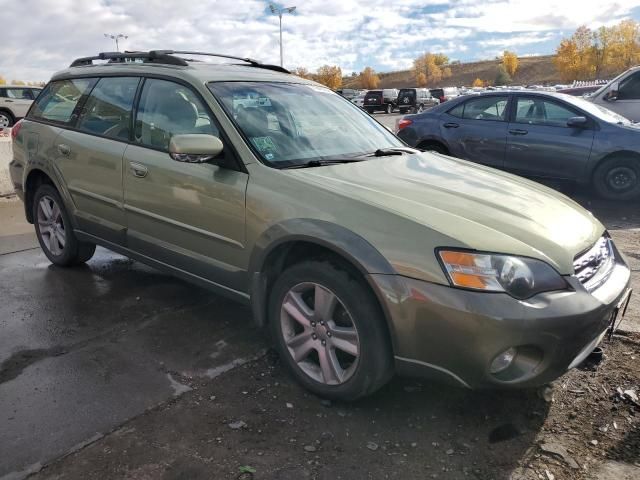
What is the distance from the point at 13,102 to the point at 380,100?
2584cm

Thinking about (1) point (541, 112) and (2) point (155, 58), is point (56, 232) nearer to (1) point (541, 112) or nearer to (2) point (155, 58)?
(2) point (155, 58)

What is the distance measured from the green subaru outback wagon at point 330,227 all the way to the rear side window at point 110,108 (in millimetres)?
16

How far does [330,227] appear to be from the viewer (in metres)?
2.58

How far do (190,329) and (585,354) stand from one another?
2388 mm

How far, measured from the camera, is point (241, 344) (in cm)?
343

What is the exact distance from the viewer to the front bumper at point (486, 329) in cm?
221

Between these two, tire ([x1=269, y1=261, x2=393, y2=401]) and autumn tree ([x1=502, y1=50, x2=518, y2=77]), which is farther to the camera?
autumn tree ([x1=502, y1=50, x2=518, y2=77])

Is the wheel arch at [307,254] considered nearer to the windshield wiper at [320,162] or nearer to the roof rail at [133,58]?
the windshield wiper at [320,162]

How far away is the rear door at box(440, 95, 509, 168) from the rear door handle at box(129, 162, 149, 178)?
538 cm

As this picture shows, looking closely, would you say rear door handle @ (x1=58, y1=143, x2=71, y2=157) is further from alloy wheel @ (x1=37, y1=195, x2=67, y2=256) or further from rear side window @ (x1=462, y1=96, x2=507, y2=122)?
rear side window @ (x1=462, y1=96, x2=507, y2=122)

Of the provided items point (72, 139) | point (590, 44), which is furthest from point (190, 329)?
point (590, 44)

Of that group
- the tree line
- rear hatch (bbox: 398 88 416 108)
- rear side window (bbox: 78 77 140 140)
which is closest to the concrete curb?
rear side window (bbox: 78 77 140 140)

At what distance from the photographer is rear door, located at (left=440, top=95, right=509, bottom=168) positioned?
7547 mm

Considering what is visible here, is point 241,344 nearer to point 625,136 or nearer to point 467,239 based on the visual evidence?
point 467,239
